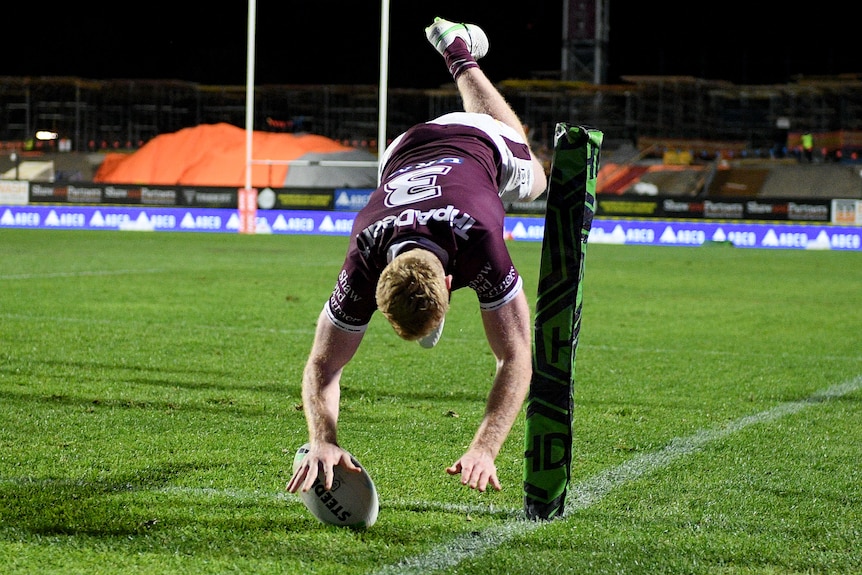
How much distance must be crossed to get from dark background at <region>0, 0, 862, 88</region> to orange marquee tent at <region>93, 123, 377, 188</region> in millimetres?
10670

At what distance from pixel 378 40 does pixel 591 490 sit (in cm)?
5315

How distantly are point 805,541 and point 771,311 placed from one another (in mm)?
8608

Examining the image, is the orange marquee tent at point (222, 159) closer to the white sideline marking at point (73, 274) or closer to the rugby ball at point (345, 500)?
→ the white sideline marking at point (73, 274)

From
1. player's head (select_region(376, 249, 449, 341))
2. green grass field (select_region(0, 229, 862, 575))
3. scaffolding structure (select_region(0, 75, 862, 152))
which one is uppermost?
scaffolding structure (select_region(0, 75, 862, 152))

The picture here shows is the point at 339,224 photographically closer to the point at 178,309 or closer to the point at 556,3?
the point at 178,309

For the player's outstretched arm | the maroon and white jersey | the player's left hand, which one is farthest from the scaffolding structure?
the player's left hand

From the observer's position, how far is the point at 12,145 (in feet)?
151

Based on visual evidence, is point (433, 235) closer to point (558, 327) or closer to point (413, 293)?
point (413, 293)

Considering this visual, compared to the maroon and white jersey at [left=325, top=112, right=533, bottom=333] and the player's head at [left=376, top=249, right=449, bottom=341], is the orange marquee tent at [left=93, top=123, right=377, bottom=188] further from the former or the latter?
the player's head at [left=376, top=249, right=449, bottom=341]

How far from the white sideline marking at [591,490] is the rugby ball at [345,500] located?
1.13 ft

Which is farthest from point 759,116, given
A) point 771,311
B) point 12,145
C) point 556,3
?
point 771,311

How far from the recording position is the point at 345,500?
3.95 metres

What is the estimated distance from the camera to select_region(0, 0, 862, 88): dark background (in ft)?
163

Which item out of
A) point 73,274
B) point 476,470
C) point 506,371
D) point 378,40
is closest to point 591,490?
point 506,371
